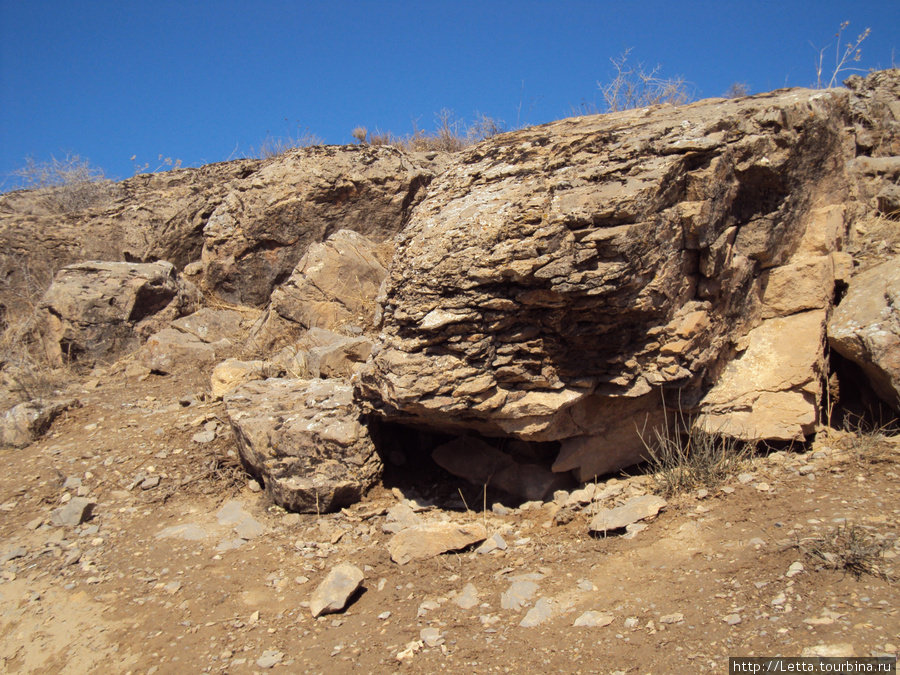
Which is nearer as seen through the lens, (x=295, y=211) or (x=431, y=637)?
(x=431, y=637)

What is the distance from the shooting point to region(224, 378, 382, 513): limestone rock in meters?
3.53

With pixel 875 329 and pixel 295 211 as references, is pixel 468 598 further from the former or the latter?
pixel 295 211

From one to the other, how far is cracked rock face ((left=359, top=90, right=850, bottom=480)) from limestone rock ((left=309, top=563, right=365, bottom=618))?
0.87 meters

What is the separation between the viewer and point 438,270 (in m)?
3.11

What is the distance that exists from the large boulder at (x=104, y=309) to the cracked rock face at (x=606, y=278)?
13.4 ft

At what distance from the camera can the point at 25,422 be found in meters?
A: 4.59

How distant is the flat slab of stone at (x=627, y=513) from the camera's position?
3.07m

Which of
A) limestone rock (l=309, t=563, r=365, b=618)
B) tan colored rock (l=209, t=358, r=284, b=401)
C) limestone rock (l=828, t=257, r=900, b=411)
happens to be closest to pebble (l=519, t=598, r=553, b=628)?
limestone rock (l=309, t=563, r=365, b=618)

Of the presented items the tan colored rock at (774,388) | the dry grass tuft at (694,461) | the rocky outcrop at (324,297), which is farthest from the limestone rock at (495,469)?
the rocky outcrop at (324,297)

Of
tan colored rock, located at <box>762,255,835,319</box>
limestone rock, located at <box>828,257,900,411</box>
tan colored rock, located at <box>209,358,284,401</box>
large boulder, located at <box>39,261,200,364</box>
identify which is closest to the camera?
limestone rock, located at <box>828,257,900,411</box>

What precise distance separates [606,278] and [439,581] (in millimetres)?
1729

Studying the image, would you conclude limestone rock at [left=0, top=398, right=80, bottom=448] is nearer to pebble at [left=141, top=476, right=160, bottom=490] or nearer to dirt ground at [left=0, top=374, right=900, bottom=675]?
dirt ground at [left=0, top=374, right=900, bottom=675]

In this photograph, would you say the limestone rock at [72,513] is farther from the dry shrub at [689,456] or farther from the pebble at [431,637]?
the dry shrub at [689,456]

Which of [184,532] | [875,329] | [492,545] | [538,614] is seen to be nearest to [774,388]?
[875,329]
